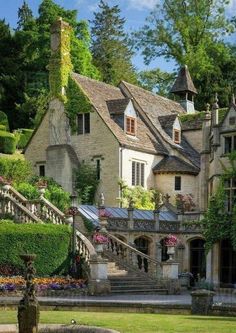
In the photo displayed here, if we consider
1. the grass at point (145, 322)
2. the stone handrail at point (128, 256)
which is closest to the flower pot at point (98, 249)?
the stone handrail at point (128, 256)

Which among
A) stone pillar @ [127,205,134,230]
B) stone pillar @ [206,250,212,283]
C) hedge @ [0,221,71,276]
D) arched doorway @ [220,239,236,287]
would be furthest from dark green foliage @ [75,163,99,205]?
hedge @ [0,221,71,276]

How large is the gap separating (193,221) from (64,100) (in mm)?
13031

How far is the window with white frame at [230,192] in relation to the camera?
3903 cm

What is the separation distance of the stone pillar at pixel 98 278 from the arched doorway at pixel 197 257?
41.0ft

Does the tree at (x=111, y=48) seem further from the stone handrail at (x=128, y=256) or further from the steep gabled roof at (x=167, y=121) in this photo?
the stone handrail at (x=128, y=256)

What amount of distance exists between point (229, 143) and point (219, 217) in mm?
4593

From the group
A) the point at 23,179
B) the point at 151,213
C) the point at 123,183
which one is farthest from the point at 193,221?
the point at 23,179

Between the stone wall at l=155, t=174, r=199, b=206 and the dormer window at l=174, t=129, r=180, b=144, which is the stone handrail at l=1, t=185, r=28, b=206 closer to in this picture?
the stone wall at l=155, t=174, r=199, b=206

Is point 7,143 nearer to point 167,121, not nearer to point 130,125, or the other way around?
point 167,121

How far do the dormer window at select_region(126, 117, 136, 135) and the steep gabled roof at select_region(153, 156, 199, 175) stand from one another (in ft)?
9.92

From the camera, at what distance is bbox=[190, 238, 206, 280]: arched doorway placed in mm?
42062

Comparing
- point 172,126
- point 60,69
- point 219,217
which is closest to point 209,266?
point 219,217

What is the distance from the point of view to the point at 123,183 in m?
46.5

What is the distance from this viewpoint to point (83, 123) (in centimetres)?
4869
